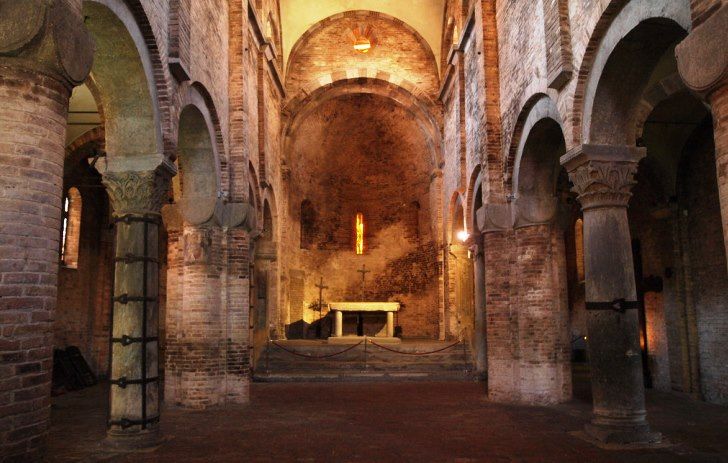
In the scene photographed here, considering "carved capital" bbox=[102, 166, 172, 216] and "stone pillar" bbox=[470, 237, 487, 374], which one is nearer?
"carved capital" bbox=[102, 166, 172, 216]

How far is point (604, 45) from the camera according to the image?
7.48m

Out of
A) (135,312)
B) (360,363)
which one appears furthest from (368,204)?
(135,312)

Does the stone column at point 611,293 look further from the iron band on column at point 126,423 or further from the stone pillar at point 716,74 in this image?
the iron band on column at point 126,423

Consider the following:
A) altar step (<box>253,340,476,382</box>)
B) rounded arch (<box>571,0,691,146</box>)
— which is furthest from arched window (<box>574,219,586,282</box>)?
rounded arch (<box>571,0,691,146</box>)

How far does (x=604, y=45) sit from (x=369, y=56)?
540 inches

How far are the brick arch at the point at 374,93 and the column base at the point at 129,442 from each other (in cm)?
1286

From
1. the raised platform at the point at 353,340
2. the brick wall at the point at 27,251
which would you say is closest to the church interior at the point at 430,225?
the brick wall at the point at 27,251

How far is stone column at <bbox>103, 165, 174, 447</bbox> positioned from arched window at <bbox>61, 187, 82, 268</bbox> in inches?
344

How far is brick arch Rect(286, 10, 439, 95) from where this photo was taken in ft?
66.1

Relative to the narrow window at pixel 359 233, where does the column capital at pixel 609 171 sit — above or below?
below

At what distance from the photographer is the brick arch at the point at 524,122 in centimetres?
945

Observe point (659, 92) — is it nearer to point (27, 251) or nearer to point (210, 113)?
point (210, 113)

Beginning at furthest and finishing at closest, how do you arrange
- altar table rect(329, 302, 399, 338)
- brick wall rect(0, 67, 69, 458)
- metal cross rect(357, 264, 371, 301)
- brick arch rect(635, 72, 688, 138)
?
metal cross rect(357, 264, 371, 301), altar table rect(329, 302, 399, 338), brick arch rect(635, 72, 688, 138), brick wall rect(0, 67, 69, 458)

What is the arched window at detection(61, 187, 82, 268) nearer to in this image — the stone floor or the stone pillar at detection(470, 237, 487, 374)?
the stone floor
